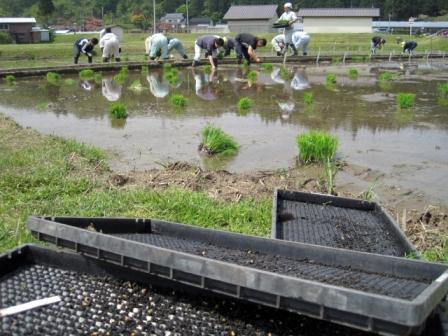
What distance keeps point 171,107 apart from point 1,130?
11.3 feet

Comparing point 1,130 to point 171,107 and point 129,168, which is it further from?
point 171,107

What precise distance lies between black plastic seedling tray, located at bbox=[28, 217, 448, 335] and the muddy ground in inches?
63.0

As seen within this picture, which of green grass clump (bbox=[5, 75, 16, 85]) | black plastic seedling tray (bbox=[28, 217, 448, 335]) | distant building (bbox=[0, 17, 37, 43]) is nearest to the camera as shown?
black plastic seedling tray (bbox=[28, 217, 448, 335])

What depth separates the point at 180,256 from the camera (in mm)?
1938

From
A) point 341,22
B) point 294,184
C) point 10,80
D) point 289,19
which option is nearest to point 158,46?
point 289,19

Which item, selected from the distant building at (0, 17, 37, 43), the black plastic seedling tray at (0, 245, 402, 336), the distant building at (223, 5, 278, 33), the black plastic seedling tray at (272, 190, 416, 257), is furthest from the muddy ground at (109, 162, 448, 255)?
the distant building at (223, 5, 278, 33)

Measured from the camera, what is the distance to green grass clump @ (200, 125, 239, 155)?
605cm

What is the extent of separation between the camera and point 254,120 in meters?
8.36

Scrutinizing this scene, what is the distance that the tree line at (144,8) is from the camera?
7398 cm

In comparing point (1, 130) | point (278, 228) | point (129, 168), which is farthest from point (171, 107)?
point (278, 228)

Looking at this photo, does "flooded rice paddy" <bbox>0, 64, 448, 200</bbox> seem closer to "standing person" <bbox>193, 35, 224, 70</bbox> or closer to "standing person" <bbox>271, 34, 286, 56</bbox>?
"standing person" <bbox>193, 35, 224, 70</bbox>

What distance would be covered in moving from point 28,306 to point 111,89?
1063cm

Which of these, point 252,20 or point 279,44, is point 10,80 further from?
point 252,20

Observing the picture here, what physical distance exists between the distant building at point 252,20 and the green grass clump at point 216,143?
56.6m
